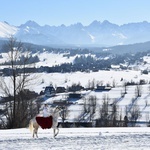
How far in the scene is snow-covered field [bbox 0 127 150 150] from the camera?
16.5 m

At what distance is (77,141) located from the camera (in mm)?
17797

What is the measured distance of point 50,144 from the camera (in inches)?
668

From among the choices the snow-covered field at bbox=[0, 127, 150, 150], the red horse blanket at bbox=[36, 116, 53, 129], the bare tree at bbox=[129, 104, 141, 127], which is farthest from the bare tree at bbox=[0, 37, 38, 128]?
the bare tree at bbox=[129, 104, 141, 127]

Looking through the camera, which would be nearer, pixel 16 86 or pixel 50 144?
pixel 50 144

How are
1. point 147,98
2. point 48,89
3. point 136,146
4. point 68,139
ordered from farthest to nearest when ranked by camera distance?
point 48,89 < point 147,98 < point 68,139 < point 136,146

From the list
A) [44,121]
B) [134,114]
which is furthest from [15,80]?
[134,114]

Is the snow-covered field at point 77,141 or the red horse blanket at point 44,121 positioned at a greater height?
the red horse blanket at point 44,121

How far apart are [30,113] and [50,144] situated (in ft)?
40.3

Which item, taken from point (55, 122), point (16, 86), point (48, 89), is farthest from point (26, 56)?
point (48, 89)

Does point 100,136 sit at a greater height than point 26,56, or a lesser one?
lesser

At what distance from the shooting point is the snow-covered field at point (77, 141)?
16.5m

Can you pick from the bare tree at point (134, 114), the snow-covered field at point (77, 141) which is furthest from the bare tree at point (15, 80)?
the bare tree at point (134, 114)

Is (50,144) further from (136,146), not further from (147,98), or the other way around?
(147,98)

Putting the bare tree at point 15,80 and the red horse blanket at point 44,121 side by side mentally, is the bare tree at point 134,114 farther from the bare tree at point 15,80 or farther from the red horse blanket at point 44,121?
the red horse blanket at point 44,121
